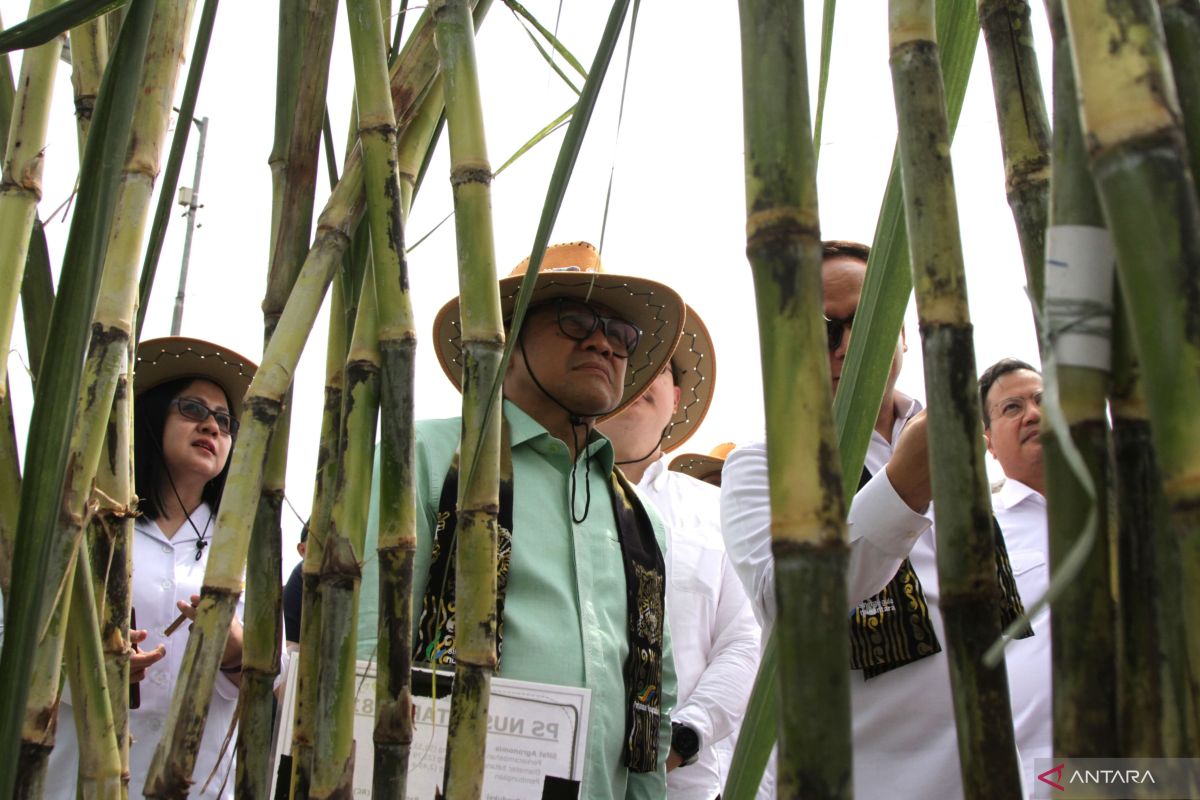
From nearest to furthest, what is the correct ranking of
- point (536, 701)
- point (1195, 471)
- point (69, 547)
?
point (1195, 471)
point (69, 547)
point (536, 701)

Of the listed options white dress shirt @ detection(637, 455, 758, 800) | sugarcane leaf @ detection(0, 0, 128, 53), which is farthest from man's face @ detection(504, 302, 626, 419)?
sugarcane leaf @ detection(0, 0, 128, 53)

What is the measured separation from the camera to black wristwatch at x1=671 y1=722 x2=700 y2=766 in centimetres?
210

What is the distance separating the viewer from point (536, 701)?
117 centimetres

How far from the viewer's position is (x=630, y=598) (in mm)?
1757

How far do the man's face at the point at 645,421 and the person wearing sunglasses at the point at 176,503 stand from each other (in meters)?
0.85

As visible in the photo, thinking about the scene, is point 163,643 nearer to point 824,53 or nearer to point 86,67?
point 86,67

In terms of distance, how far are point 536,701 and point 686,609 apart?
4.00 ft

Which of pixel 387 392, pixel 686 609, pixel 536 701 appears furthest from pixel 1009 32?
pixel 686 609

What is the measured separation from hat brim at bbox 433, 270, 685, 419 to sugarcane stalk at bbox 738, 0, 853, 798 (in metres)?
1.51

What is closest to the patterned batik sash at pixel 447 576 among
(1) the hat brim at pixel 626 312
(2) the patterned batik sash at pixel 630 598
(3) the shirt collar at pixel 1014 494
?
(2) the patterned batik sash at pixel 630 598

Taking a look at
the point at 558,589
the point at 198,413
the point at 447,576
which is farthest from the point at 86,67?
the point at 198,413

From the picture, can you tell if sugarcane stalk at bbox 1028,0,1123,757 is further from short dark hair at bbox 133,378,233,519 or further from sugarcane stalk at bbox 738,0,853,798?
short dark hair at bbox 133,378,233,519

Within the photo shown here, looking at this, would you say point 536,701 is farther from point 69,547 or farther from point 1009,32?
point 1009,32

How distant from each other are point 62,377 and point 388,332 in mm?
168
